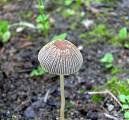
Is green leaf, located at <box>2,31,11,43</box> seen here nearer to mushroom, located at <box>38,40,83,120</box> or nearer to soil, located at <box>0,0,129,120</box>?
soil, located at <box>0,0,129,120</box>

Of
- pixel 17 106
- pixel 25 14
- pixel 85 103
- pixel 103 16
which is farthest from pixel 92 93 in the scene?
pixel 25 14

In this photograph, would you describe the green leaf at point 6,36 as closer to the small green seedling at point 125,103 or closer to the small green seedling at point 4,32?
the small green seedling at point 4,32

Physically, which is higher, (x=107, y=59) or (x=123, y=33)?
(x=123, y=33)

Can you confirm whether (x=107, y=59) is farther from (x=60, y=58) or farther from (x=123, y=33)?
(x=60, y=58)

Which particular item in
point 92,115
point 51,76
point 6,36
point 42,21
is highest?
point 42,21

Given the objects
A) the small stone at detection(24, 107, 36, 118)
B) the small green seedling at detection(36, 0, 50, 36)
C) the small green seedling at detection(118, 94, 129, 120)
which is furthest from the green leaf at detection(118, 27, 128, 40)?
the small stone at detection(24, 107, 36, 118)

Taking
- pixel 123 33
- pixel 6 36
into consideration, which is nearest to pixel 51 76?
pixel 6 36
